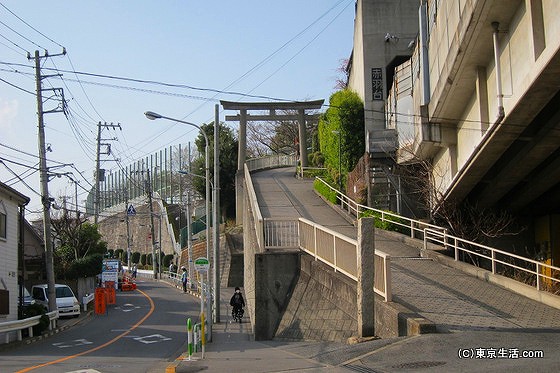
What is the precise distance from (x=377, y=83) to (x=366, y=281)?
1080 inches

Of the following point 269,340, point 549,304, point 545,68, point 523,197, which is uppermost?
point 545,68

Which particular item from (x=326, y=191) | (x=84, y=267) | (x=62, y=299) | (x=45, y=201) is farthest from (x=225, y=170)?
(x=45, y=201)

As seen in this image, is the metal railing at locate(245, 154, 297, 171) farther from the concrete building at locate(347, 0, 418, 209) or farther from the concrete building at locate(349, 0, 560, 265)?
the concrete building at locate(349, 0, 560, 265)

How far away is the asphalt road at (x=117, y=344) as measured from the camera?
52.1 ft

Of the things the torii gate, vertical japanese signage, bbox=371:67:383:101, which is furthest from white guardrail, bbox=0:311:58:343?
the torii gate

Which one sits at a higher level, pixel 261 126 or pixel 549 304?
pixel 261 126

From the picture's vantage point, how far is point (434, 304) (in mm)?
15258

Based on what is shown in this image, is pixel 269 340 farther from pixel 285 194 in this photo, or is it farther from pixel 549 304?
pixel 285 194

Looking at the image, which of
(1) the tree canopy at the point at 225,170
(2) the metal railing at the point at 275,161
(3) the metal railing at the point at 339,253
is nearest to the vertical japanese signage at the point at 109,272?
(2) the metal railing at the point at 275,161

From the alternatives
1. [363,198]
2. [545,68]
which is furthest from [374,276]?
[363,198]

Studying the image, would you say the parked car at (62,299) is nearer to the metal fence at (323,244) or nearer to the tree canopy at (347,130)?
the metal fence at (323,244)

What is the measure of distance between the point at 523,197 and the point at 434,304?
11314mm

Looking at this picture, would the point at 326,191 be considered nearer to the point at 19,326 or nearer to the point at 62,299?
the point at 62,299

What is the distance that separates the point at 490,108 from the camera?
61.4ft
